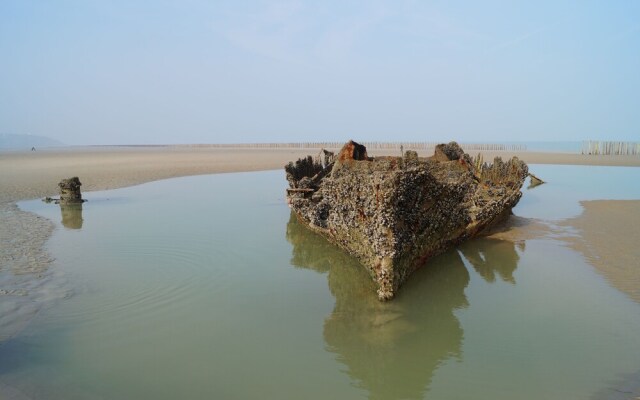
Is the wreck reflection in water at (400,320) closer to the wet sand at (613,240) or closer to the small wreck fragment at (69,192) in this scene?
the wet sand at (613,240)

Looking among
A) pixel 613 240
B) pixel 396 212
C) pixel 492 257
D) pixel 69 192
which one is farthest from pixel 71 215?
pixel 613 240

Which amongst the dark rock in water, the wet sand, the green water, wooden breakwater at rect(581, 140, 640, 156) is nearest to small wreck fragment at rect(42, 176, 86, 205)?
the dark rock in water

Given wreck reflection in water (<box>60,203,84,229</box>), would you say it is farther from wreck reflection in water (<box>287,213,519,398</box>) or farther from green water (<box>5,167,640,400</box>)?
wreck reflection in water (<box>287,213,519,398</box>)

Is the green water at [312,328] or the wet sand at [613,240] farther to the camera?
the wet sand at [613,240]

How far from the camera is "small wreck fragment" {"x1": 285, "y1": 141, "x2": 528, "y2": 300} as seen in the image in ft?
19.3

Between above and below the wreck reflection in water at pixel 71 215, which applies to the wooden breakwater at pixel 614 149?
above

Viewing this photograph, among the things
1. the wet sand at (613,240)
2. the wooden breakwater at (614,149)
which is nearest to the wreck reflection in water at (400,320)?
the wet sand at (613,240)

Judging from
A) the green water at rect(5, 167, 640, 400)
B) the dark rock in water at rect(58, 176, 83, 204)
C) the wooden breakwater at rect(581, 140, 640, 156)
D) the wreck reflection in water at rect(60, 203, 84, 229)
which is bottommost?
the green water at rect(5, 167, 640, 400)

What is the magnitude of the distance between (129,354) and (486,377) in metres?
3.84

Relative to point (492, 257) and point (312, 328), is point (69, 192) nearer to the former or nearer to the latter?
point (312, 328)

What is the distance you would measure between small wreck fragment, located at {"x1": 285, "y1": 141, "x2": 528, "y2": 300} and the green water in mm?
496

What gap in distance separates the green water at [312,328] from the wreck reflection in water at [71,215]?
214cm

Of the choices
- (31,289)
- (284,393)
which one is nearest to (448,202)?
(284,393)

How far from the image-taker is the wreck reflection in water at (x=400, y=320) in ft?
14.4
